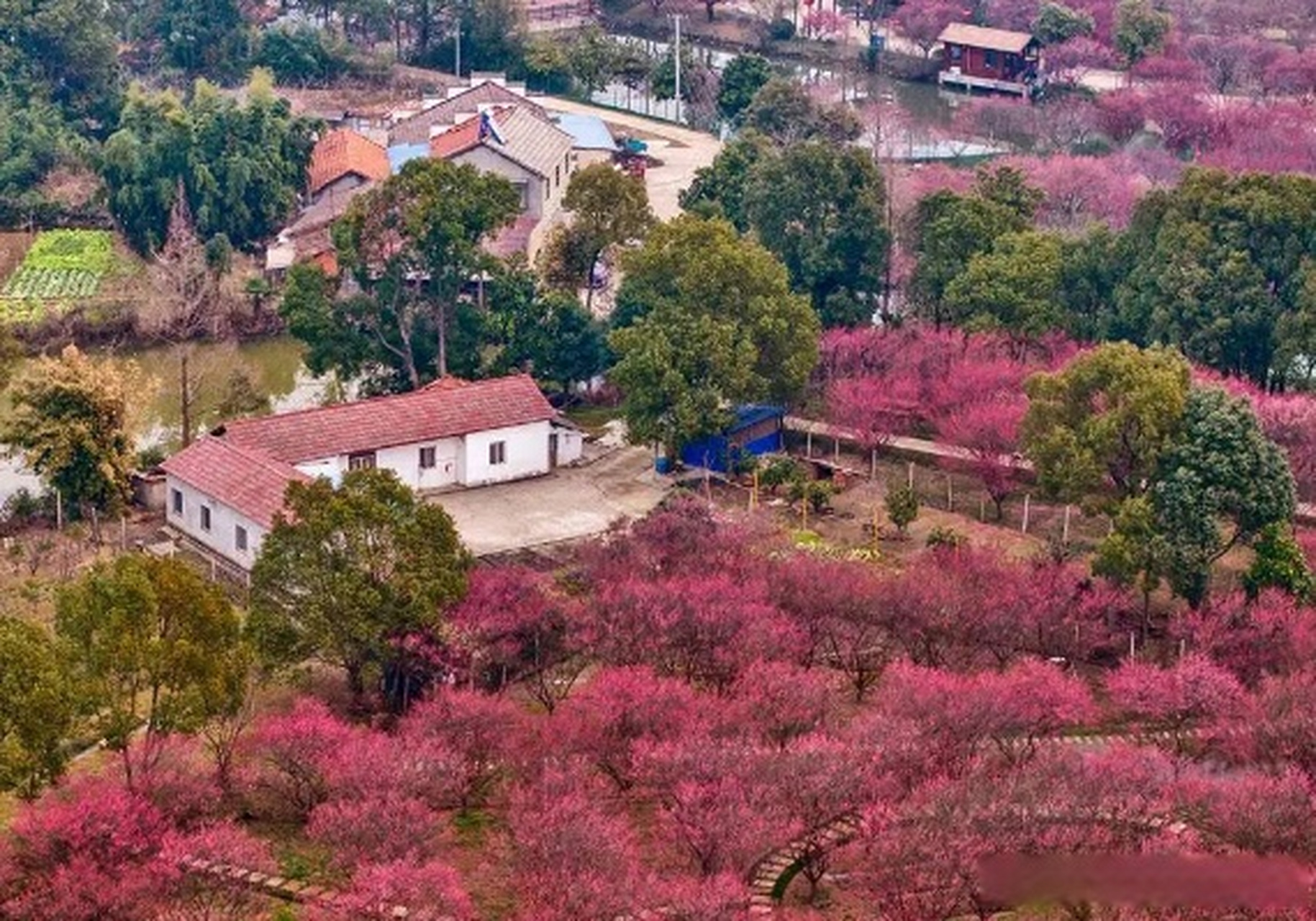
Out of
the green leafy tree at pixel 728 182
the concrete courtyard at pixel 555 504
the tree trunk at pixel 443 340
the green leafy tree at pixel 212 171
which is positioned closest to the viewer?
the concrete courtyard at pixel 555 504

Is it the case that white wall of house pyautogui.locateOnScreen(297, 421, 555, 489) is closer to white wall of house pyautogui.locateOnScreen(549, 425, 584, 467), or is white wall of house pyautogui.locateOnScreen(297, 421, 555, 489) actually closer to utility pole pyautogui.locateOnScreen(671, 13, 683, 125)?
white wall of house pyautogui.locateOnScreen(549, 425, 584, 467)

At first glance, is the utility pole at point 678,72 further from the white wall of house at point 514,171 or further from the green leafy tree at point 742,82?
the white wall of house at point 514,171

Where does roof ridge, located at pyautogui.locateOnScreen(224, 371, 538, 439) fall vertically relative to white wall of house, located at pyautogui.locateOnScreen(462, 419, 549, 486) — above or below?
above

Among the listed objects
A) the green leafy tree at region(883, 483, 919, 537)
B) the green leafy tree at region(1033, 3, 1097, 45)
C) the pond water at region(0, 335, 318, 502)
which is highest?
the green leafy tree at region(1033, 3, 1097, 45)

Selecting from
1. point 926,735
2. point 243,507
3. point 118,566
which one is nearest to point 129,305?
point 243,507

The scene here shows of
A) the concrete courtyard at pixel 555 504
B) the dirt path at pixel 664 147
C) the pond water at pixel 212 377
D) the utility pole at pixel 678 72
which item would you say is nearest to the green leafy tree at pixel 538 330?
the concrete courtyard at pixel 555 504

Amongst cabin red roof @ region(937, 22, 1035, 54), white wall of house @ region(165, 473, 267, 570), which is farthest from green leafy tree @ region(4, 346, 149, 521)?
cabin red roof @ region(937, 22, 1035, 54)
